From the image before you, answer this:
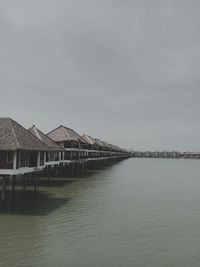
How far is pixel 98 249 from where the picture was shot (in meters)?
13.2

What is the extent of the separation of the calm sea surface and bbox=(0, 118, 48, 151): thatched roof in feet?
12.8

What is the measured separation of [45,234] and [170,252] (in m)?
5.70

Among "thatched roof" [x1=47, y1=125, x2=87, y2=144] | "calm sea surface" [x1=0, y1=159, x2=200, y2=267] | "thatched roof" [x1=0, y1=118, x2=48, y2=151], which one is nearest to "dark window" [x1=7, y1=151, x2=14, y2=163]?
"thatched roof" [x1=0, y1=118, x2=48, y2=151]

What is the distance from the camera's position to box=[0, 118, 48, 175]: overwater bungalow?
71.5 ft

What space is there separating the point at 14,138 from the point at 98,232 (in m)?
9.77

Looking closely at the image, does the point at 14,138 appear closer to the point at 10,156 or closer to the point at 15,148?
the point at 10,156

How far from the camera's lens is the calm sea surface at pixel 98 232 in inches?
480

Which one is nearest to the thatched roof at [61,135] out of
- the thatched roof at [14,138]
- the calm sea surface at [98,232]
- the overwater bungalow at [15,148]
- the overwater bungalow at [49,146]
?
the overwater bungalow at [49,146]

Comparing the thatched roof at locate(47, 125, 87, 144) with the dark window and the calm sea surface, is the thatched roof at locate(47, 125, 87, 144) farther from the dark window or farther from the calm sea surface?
the dark window

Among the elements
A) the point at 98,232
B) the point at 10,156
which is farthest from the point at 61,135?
the point at 98,232

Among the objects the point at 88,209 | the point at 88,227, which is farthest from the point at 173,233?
the point at 88,209

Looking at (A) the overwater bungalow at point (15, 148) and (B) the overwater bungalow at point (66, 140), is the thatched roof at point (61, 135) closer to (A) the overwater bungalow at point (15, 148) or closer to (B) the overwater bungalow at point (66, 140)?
(B) the overwater bungalow at point (66, 140)

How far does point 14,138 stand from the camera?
883 inches

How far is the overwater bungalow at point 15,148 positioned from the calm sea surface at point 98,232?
2.43 meters
